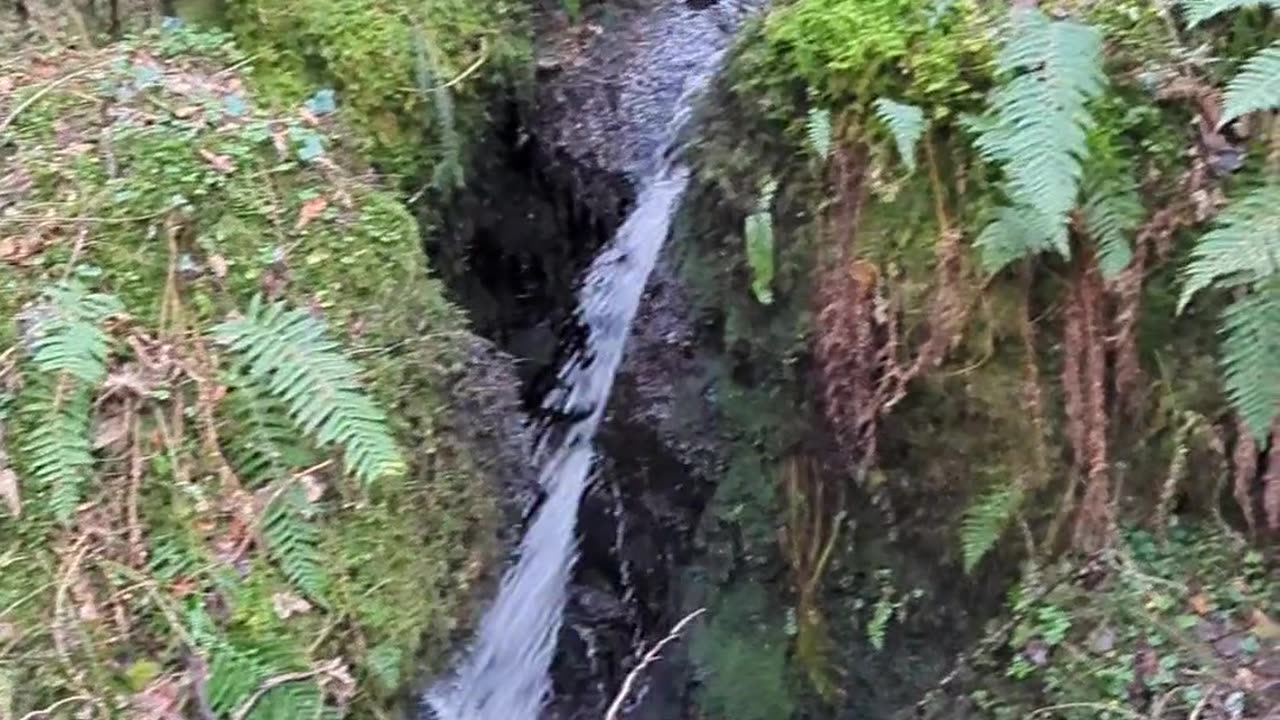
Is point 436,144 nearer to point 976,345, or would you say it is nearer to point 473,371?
point 473,371

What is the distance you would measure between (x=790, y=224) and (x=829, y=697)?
155 cm

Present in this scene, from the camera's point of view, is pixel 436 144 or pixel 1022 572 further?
pixel 436 144

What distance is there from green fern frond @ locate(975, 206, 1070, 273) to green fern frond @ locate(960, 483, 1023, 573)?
64 cm

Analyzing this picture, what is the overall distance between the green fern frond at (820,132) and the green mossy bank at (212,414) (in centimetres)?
138

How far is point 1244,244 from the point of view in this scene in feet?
9.08

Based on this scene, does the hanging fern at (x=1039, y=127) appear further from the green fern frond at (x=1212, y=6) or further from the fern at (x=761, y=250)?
the fern at (x=761, y=250)

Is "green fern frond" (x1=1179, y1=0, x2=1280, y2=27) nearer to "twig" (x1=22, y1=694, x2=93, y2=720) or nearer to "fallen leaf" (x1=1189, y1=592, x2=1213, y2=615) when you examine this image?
"fallen leaf" (x1=1189, y1=592, x2=1213, y2=615)

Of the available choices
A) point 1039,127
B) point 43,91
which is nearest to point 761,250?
point 1039,127

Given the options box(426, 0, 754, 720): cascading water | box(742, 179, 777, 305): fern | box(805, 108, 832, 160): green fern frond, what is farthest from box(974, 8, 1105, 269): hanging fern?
box(426, 0, 754, 720): cascading water

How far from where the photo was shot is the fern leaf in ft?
9.16

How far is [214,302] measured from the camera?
11.8ft

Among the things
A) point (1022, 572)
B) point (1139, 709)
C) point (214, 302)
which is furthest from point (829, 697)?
point (214, 302)

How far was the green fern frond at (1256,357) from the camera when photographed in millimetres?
2814

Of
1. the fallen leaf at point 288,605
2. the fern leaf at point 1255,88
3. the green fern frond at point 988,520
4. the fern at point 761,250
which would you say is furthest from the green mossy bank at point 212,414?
the fern leaf at point 1255,88
